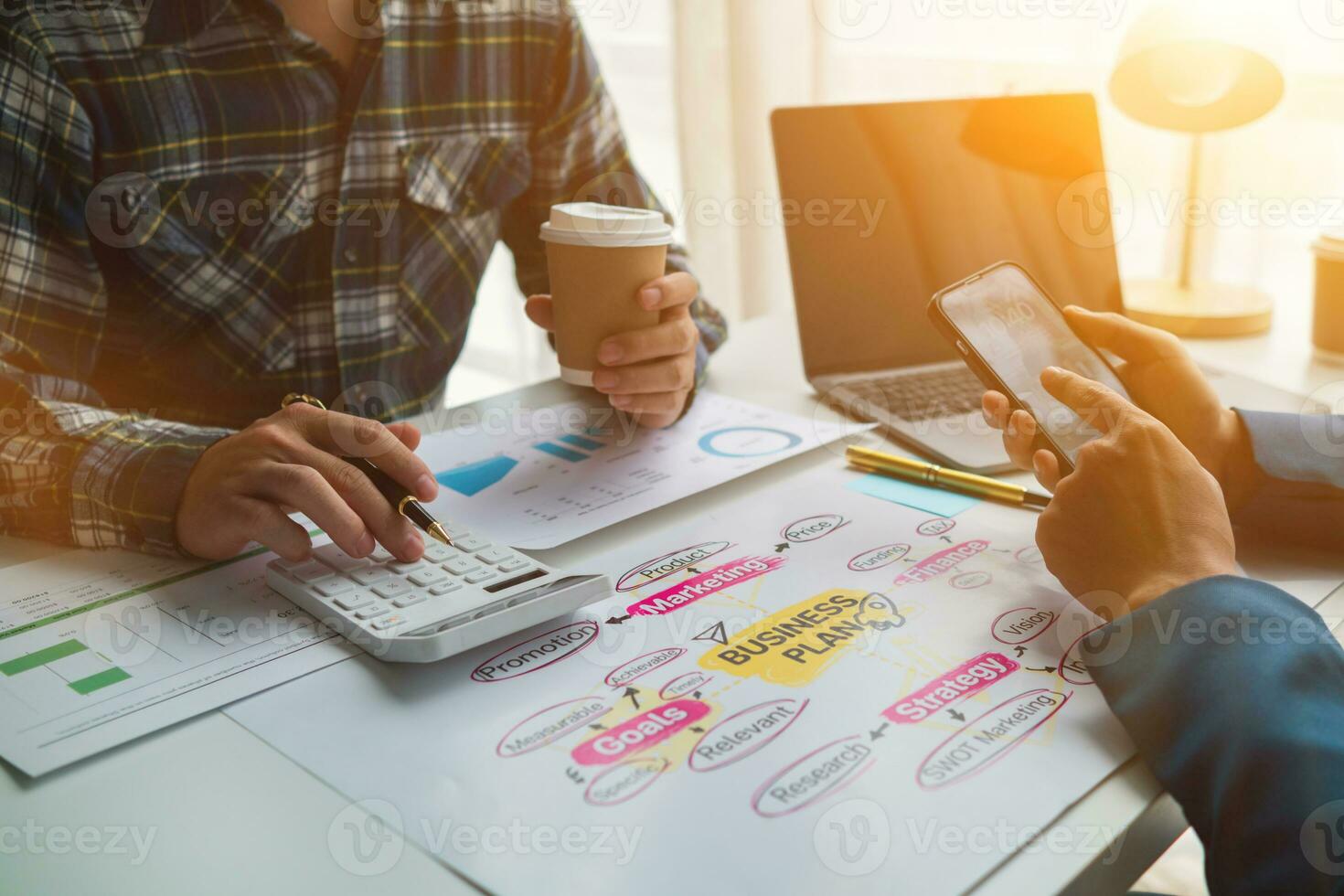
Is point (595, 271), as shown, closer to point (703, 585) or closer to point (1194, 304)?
point (703, 585)

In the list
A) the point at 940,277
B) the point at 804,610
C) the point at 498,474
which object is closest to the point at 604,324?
the point at 498,474

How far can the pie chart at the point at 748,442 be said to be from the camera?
0.84m

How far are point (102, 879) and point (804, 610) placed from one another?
370 millimetres

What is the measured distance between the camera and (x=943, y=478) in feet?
2.58

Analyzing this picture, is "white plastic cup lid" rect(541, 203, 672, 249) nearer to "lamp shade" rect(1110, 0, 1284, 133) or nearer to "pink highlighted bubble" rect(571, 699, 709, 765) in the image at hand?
"pink highlighted bubble" rect(571, 699, 709, 765)

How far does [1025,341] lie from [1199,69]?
60cm

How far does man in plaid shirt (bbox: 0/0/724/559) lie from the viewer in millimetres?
710

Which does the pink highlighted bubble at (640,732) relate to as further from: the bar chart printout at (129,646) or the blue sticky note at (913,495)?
the blue sticky note at (913,495)

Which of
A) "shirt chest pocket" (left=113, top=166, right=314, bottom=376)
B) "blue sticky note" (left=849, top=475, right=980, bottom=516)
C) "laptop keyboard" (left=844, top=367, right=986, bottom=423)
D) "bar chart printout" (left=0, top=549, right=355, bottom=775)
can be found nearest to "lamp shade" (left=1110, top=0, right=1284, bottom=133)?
"laptop keyboard" (left=844, top=367, right=986, bottom=423)

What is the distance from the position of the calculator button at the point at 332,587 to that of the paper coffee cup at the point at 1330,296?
102cm

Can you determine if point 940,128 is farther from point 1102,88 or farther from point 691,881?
point 691,881

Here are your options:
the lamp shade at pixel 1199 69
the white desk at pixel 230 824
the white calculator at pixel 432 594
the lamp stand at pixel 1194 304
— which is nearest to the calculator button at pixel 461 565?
the white calculator at pixel 432 594

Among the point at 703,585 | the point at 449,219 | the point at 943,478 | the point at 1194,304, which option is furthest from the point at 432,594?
the point at 1194,304

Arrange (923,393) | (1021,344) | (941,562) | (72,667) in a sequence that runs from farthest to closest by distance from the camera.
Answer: (923,393) < (1021,344) < (941,562) < (72,667)
